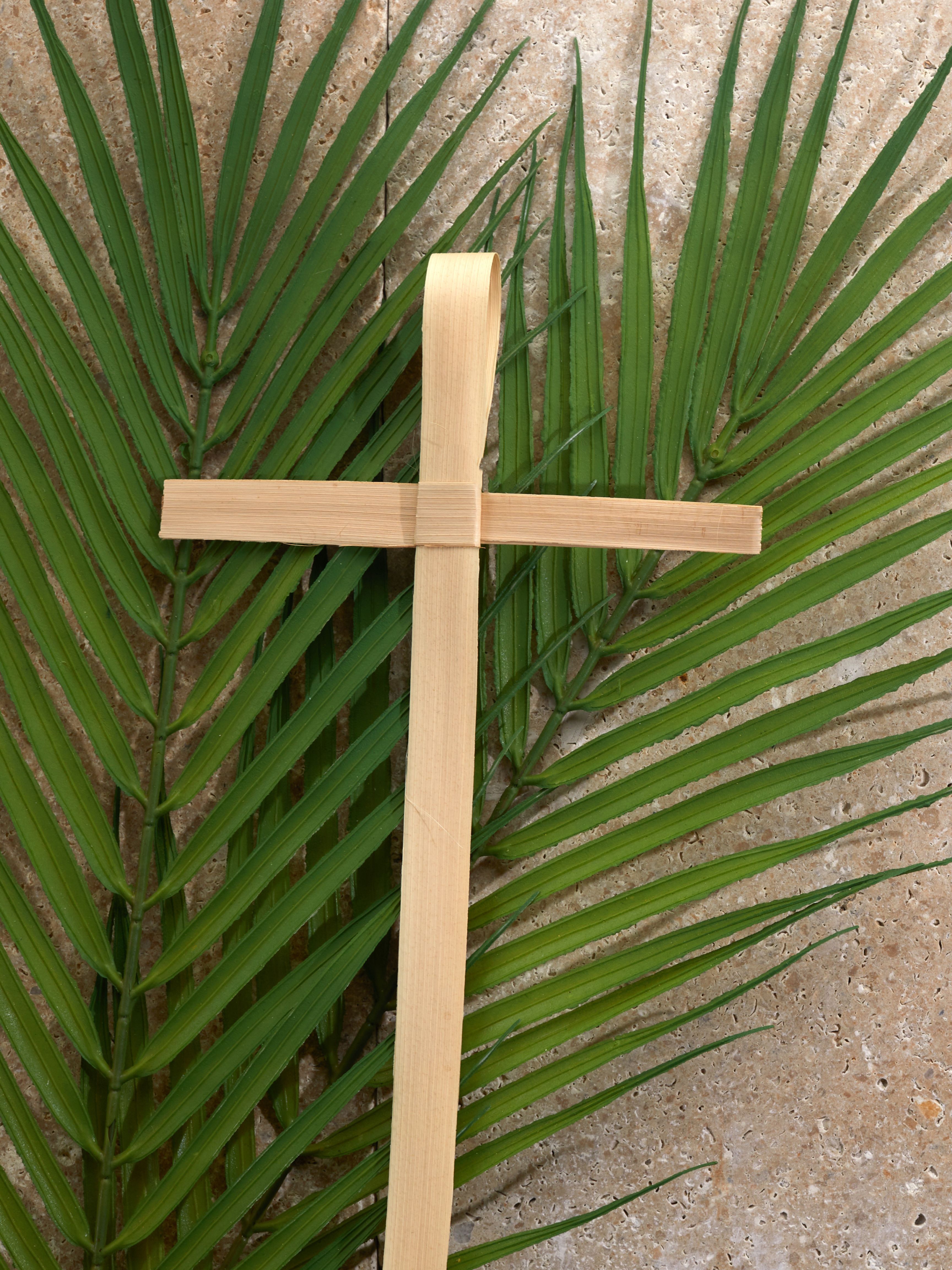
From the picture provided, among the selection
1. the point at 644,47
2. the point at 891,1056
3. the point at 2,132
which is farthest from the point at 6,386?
the point at 891,1056

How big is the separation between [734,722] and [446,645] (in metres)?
0.19

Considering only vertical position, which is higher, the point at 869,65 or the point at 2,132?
the point at 869,65

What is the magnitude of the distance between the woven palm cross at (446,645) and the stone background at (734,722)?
104mm

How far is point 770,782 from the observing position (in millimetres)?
511

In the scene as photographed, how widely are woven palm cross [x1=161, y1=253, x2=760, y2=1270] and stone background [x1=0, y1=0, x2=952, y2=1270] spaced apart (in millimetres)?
104

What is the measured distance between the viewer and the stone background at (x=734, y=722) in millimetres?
557

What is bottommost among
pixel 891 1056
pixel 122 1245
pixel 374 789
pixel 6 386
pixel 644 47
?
pixel 122 1245

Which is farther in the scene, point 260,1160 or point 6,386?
point 6,386

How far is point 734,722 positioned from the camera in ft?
1.88

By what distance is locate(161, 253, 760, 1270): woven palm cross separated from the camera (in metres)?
0.47

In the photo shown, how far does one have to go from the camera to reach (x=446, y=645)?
490 mm

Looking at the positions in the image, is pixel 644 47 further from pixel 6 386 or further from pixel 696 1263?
pixel 696 1263

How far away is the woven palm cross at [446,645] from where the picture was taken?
471mm

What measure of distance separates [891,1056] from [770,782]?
7.5 inches
